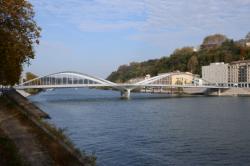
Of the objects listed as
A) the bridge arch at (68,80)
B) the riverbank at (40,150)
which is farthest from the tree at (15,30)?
the bridge arch at (68,80)

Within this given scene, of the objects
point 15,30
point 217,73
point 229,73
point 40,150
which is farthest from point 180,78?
point 40,150

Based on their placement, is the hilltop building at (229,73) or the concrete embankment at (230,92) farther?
the hilltop building at (229,73)

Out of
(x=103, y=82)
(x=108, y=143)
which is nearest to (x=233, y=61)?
(x=103, y=82)

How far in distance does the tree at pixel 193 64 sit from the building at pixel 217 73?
362 inches

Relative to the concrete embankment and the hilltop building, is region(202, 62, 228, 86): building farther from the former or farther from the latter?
the concrete embankment

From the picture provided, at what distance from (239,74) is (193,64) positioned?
23685 millimetres

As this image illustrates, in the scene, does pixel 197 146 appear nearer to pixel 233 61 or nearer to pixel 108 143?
pixel 108 143

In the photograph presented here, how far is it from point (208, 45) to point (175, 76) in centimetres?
5940

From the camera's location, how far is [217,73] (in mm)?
132375

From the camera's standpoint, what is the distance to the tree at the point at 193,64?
145m

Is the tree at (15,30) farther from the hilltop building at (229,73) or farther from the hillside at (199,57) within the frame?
the hillside at (199,57)

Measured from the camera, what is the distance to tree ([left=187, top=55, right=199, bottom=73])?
475 ft

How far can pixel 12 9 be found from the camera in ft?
55.8

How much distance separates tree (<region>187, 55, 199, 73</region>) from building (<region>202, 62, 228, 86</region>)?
362 inches
